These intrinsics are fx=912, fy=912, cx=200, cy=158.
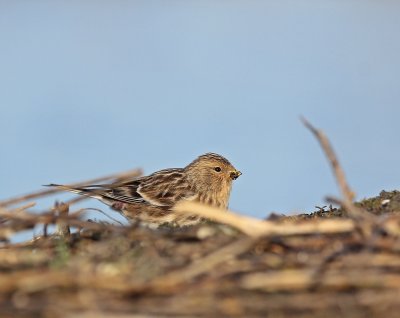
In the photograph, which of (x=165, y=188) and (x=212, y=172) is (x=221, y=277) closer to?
(x=165, y=188)

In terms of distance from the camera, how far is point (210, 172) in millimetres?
13977

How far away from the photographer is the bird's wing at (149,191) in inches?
511

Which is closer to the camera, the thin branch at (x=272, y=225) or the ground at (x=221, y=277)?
the ground at (x=221, y=277)

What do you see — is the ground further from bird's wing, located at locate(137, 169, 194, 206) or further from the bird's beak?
the bird's beak

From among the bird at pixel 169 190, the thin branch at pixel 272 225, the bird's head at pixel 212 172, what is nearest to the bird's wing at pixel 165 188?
the bird at pixel 169 190

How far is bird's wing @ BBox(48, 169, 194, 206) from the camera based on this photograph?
42.6 feet

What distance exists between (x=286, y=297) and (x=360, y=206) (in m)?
3.06

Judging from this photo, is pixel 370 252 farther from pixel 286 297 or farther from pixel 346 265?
pixel 286 297

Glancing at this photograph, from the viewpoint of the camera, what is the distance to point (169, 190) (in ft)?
43.8

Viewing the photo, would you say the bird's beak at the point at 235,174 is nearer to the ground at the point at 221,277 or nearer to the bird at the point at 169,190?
the bird at the point at 169,190

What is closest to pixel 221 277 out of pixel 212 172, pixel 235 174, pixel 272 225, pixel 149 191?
pixel 272 225

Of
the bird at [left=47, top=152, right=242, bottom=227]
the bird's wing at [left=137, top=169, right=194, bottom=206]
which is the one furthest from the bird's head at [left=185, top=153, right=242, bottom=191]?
the bird's wing at [left=137, top=169, right=194, bottom=206]

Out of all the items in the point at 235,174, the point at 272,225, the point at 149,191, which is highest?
the point at 235,174

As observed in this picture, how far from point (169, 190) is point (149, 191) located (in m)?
0.30
